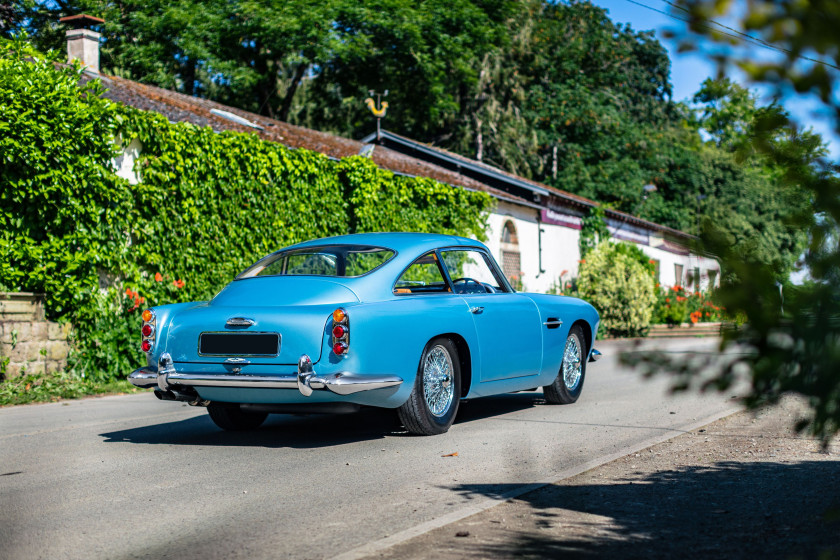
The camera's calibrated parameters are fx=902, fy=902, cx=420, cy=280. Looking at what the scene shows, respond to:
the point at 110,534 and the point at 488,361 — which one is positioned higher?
the point at 488,361

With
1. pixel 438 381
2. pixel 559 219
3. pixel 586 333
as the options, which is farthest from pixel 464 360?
pixel 559 219

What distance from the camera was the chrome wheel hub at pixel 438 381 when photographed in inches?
283

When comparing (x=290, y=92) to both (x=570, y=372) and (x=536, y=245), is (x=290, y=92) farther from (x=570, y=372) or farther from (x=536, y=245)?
(x=570, y=372)

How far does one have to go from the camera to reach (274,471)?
238 inches

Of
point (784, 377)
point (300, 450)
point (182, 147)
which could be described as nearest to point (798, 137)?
point (784, 377)

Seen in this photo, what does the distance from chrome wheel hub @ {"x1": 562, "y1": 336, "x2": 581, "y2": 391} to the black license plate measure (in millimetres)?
3670

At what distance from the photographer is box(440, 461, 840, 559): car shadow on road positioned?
157 inches

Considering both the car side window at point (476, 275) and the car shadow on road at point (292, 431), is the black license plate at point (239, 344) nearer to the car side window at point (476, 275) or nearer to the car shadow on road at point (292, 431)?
the car shadow on road at point (292, 431)

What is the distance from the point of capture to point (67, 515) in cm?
486

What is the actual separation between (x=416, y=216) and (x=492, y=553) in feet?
49.5

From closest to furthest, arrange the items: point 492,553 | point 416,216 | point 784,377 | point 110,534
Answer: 1. point 784,377
2. point 492,553
3. point 110,534
4. point 416,216

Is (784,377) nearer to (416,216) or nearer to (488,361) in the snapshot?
(488,361)

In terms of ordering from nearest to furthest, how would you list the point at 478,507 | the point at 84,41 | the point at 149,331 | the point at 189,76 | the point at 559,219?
the point at 478,507, the point at 149,331, the point at 84,41, the point at 559,219, the point at 189,76

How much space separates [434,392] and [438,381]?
0.31ft
